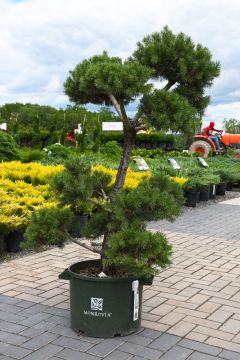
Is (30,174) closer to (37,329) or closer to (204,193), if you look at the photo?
(37,329)

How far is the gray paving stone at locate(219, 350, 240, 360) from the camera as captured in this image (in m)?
3.03

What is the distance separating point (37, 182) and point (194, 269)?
10.4 feet

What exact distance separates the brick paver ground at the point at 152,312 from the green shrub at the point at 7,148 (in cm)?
414

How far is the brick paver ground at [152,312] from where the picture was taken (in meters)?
3.10

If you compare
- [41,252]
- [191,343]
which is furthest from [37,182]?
[191,343]

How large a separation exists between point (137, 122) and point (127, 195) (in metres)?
0.60

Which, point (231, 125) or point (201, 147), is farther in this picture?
point (231, 125)

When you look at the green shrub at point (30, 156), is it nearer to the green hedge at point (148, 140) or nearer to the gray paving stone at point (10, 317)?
the gray paving stone at point (10, 317)

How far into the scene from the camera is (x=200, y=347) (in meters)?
3.18

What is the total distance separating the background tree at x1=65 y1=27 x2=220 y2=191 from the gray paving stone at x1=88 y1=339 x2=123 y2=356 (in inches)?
43.4

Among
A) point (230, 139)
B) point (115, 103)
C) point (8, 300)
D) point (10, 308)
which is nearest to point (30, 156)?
point (8, 300)

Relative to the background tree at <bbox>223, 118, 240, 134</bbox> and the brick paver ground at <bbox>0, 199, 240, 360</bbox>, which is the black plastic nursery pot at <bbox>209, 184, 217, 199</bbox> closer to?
the brick paver ground at <bbox>0, 199, 240, 360</bbox>

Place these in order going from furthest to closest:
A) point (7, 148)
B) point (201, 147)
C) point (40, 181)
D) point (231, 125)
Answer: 1. point (231, 125)
2. point (201, 147)
3. point (7, 148)
4. point (40, 181)

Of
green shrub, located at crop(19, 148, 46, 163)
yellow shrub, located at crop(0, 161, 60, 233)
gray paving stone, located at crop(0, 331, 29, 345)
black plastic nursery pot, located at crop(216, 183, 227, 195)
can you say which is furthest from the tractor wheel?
gray paving stone, located at crop(0, 331, 29, 345)
